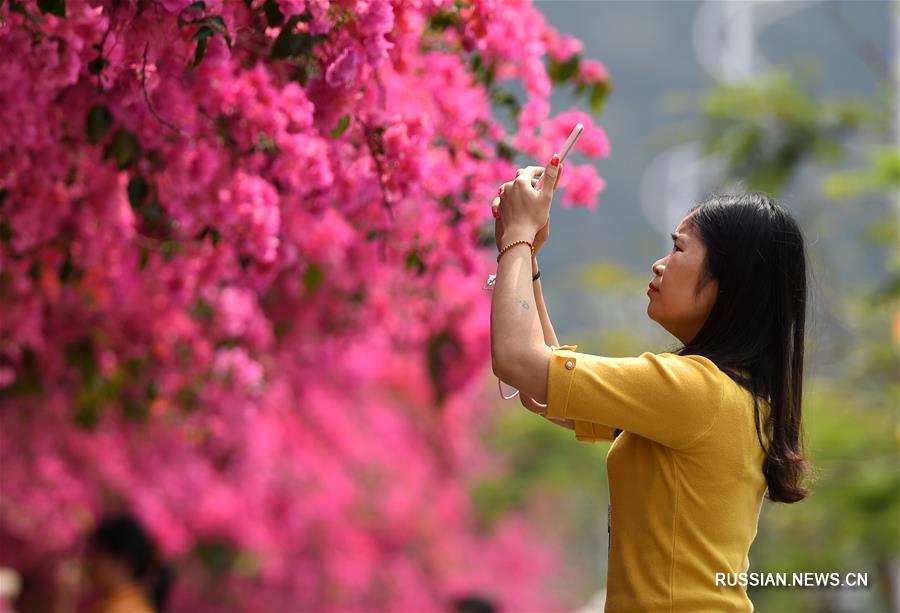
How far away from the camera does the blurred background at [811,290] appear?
31.3ft

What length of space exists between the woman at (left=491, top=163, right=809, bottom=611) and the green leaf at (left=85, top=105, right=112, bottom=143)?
1.37 meters

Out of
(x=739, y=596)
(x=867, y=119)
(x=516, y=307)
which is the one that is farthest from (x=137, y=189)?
(x=867, y=119)

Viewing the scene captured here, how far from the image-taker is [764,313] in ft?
8.63

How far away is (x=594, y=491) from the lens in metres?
18.9

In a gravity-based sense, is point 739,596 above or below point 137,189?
below

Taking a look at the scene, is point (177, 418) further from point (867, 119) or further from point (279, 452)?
point (279, 452)

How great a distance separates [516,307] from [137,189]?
1.76 meters

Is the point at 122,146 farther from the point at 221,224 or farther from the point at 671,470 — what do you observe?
the point at 671,470

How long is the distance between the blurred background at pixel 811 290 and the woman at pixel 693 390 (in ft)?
0.83

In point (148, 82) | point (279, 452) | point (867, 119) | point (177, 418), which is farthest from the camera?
point (279, 452)

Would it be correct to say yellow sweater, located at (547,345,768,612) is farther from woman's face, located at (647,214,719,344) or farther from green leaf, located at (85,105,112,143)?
green leaf, located at (85,105,112,143)

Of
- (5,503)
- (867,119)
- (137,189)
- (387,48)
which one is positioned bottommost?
(5,503)

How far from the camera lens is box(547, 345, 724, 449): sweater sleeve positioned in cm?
238

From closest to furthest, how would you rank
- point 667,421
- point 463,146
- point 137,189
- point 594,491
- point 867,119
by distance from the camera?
point 667,421 → point 137,189 → point 463,146 → point 867,119 → point 594,491
